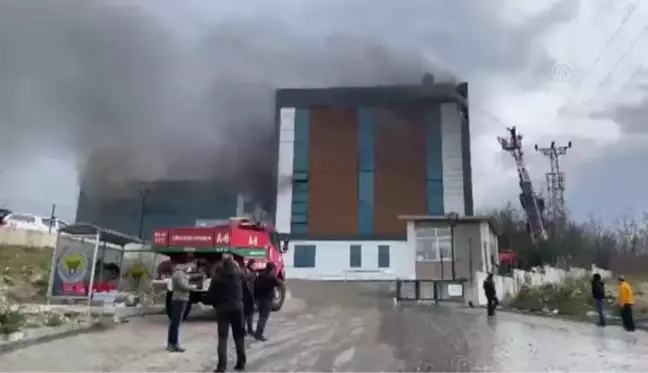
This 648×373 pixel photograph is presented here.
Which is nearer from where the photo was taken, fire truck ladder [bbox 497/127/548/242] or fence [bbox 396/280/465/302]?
fence [bbox 396/280/465/302]

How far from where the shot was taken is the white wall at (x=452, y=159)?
1646 inches

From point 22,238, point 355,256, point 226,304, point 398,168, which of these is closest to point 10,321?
point 226,304

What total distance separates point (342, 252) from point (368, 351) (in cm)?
3233

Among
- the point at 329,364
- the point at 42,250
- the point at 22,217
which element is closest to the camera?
the point at 329,364

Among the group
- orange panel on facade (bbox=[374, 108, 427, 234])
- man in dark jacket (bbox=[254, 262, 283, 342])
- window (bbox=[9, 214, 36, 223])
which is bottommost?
man in dark jacket (bbox=[254, 262, 283, 342])

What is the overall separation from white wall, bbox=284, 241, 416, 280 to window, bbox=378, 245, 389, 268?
21cm

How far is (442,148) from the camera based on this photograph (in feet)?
142

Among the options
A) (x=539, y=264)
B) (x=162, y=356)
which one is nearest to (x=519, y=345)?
(x=162, y=356)

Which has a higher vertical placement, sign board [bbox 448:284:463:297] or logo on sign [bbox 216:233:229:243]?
logo on sign [bbox 216:233:229:243]

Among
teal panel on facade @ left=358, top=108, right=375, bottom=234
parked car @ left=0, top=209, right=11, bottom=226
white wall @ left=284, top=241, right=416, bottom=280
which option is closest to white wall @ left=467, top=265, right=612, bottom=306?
white wall @ left=284, top=241, right=416, bottom=280

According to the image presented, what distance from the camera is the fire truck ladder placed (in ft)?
150

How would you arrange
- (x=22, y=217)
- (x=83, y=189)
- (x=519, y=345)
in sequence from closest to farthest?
(x=519, y=345) → (x=22, y=217) → (x=83, y=189)

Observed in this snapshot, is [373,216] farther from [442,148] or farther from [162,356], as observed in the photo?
[162,356]

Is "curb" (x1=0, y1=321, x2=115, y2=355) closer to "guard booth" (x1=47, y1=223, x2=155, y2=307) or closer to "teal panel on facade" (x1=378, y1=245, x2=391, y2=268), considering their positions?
"guard booth" (x1=47, y1=223, x2=155, y2=307)
